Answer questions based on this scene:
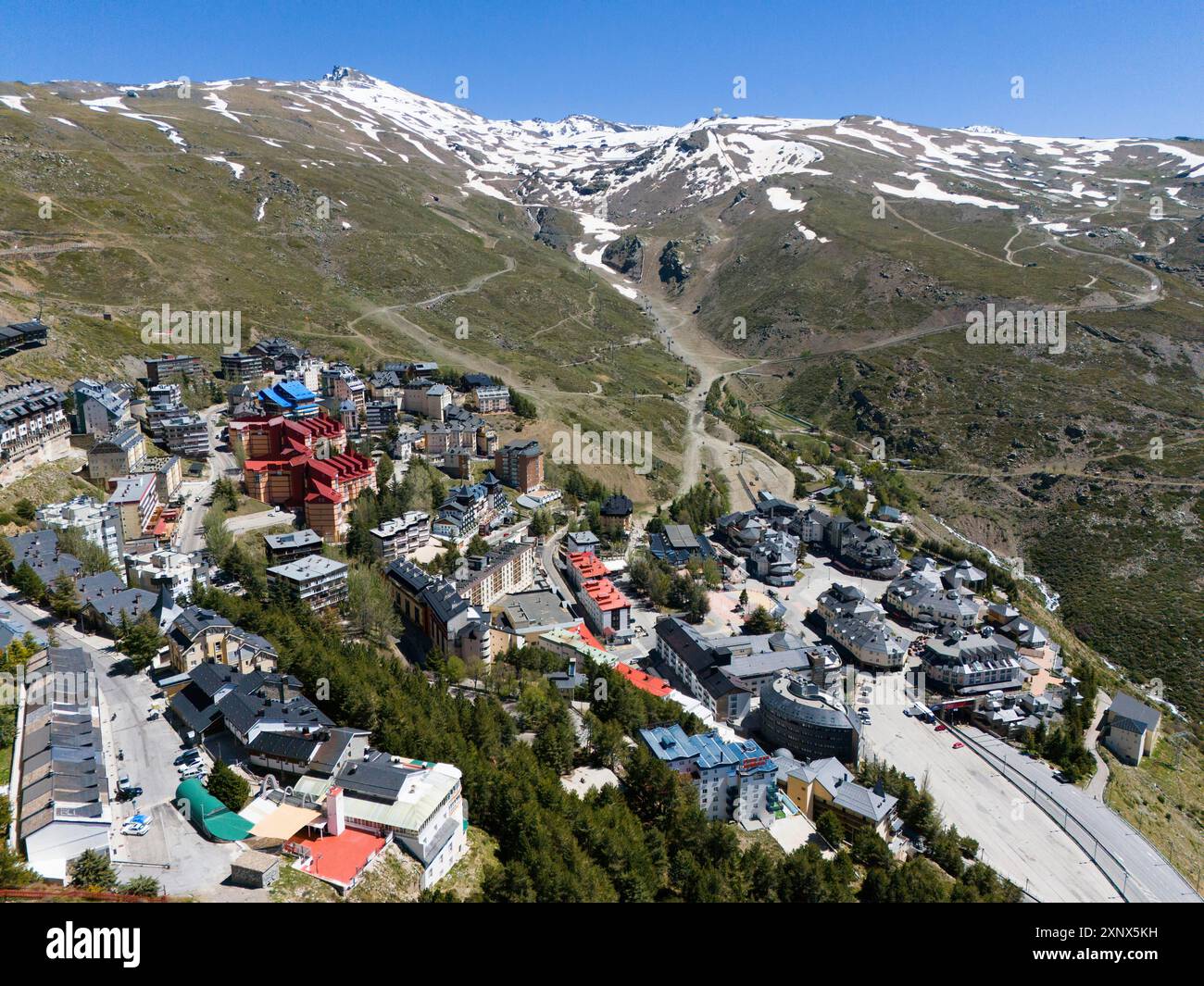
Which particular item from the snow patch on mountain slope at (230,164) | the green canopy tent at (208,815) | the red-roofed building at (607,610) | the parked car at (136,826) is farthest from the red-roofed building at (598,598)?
the snow patch on mountain slope at (230,164)

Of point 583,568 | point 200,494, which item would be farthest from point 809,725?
point 200,494

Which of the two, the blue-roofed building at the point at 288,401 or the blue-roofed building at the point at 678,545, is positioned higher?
the blue-roofed building at the point at 288,401

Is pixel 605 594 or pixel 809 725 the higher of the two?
pixel 605 594

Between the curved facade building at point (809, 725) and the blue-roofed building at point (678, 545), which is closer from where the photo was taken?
the curved facade building at point (809, 725)

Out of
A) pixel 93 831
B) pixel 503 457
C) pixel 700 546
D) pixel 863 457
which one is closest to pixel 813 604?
pixel 700 546

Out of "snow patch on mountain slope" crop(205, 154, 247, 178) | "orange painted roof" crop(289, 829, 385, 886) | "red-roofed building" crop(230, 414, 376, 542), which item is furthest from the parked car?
"snow patch on mountain slope" crop(205, 154, 247, 178)

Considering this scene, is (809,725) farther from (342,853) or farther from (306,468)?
(306,468)

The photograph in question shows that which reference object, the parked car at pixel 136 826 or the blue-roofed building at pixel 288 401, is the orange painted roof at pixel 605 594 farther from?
the parked car at pixel 136 826
